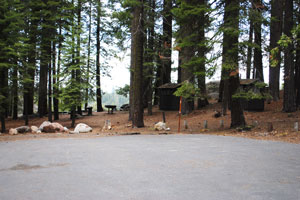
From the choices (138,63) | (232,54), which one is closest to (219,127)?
(232,54)

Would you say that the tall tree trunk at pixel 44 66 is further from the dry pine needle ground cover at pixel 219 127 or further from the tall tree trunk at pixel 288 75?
the tall tree trunk at pixel 288 75

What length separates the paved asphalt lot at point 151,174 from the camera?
150 inches

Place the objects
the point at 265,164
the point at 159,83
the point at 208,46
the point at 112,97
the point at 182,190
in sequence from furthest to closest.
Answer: the point at 112,97 → the point at 159,83 → the point at 208,46 → the point at 265,164 → the point at 182,190

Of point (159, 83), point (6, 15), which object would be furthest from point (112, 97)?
point (6, 15)

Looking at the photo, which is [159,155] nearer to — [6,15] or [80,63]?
[80,63]

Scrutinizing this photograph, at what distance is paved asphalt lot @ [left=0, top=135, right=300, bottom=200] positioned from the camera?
12.5 ft

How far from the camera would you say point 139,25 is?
48.1ft

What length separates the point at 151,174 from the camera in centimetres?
488

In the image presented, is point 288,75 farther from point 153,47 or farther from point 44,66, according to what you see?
point 44,66

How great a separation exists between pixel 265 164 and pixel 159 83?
23.9 m

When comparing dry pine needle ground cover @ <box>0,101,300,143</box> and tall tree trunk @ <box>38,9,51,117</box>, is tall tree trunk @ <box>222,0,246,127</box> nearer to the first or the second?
dry pine needle ground cover @ <box>0,101,300,143</box>

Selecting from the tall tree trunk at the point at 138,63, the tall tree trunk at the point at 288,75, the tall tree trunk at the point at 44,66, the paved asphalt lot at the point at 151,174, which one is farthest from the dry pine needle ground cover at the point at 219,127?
the paved asphalt lot at the point at 151,174

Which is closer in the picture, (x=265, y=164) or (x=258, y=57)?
(x=265, y=164)

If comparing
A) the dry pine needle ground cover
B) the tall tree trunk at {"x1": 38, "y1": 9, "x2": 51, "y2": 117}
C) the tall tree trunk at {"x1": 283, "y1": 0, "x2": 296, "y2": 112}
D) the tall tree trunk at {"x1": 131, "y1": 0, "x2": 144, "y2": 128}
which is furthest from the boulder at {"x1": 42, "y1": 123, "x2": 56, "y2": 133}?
the tall tree trunk at {"x1": 283, "y1": 0, "x2": 296, "y2": 112}
